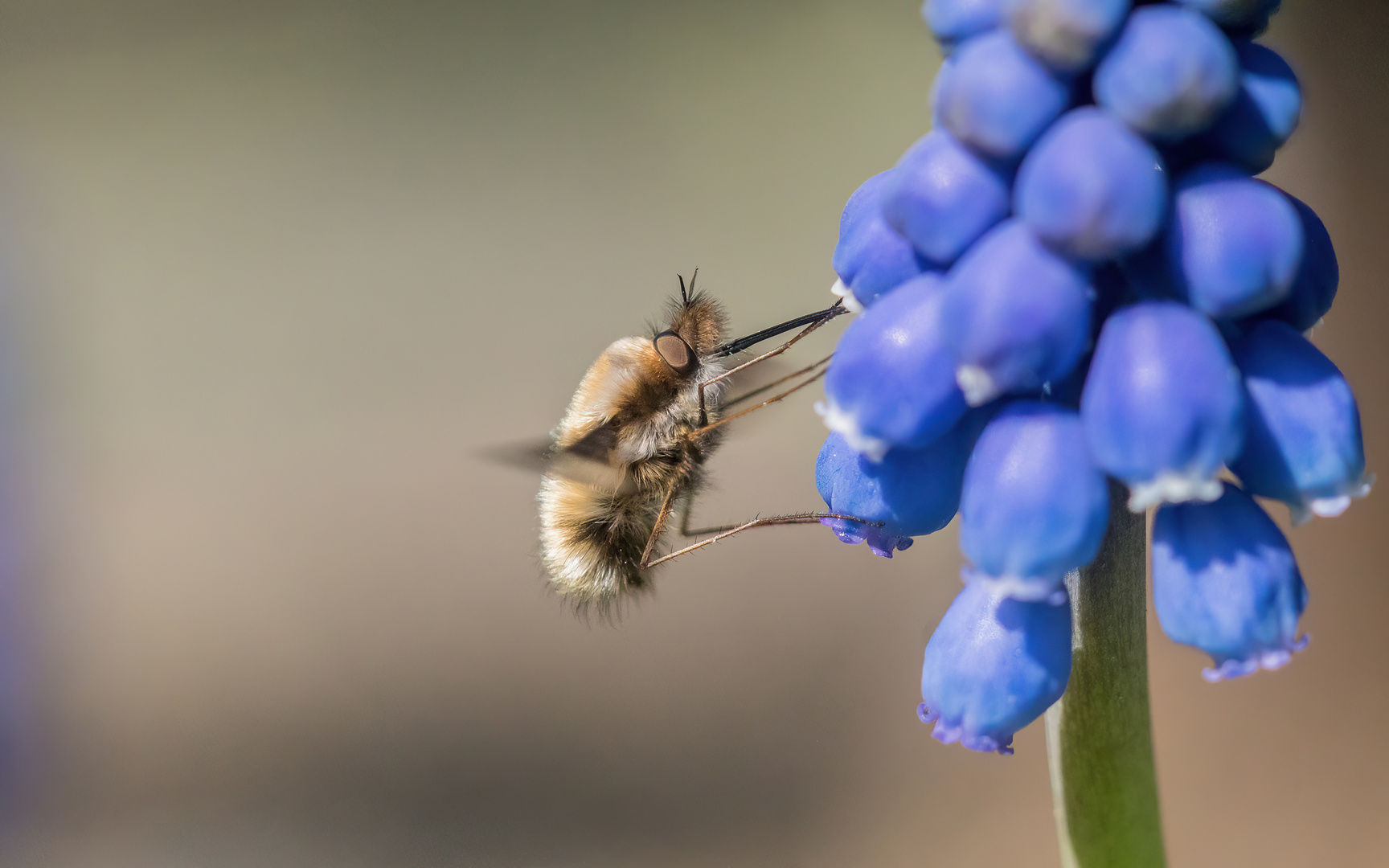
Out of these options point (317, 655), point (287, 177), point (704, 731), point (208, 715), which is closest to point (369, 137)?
point (287, 177)

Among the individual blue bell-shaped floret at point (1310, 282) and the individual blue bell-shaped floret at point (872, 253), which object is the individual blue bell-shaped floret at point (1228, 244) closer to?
the individual blue bell-shaped floret at point (1310, 282)

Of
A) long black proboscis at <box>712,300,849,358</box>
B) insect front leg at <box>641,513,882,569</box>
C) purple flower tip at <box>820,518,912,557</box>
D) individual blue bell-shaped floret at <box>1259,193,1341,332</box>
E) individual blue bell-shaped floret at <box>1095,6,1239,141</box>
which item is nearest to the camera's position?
individual blue bell-shaped floret at <box>1095,6,1239,141</box>

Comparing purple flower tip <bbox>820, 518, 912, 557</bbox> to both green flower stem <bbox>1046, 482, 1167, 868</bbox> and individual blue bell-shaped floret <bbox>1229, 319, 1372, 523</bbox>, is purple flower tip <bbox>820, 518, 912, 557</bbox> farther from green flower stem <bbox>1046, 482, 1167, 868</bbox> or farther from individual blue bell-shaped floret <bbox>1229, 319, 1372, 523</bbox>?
individual blue bell-shaped floret <bbox>1229, 319, 1372, 523</bbox>

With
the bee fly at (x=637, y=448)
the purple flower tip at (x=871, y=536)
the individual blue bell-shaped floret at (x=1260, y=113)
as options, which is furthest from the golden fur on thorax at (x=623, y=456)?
the individual blue bell-shaped floret at (x=1260, y=113)

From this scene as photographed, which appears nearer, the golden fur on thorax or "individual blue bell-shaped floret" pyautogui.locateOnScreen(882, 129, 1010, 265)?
"individual blue bell-shaped floret" pyautogui.locateOnScreen(882, 129, 1010, 265)

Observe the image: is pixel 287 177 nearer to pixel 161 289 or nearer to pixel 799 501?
pixel 161 289

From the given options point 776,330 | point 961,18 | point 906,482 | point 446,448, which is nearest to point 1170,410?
point 906,482

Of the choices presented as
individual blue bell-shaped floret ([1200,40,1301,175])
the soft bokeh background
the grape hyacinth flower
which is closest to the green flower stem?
the grape hyacinth flower
